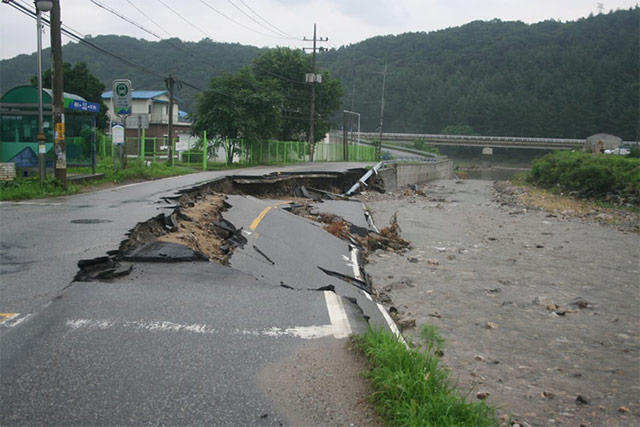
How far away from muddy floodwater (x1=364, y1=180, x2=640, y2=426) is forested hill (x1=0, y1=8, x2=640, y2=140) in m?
73.8

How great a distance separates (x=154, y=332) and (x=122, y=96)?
671 inches

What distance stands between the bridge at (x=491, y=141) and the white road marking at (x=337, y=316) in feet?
342

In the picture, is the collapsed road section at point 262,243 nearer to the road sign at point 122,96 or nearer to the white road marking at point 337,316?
the white road marking at point 337,316

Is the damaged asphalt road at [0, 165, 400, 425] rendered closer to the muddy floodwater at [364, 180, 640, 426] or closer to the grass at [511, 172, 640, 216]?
the muddy floodwater at [364, 180, 640, 426]

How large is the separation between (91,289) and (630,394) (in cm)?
633

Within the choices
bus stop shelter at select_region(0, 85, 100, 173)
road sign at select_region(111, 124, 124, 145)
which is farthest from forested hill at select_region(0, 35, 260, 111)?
bus stop shelter at select_region(0, 85, 100, 173)

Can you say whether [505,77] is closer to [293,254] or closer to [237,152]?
[237,152]

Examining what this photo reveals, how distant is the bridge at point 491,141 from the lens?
103075 millimetres

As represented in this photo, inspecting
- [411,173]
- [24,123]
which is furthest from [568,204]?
[24,123]

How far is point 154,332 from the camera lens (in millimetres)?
4926

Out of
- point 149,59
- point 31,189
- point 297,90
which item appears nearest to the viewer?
point 31,189

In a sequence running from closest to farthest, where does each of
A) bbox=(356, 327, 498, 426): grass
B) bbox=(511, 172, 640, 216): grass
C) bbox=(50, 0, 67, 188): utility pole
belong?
bbox=(356, 327, 498, 426): grass < bbox=(50, 0, 67, 188): utility pole < bbox=(511, 172, 640, 216): grass

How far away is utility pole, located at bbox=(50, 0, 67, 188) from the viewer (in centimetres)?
1608

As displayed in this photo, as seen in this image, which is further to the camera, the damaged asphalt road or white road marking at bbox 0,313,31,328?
white road marking at bbox 0,313,31,328
